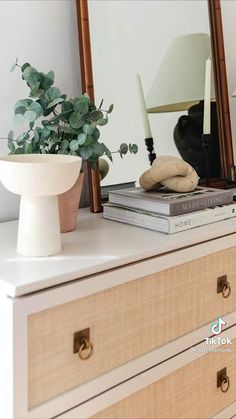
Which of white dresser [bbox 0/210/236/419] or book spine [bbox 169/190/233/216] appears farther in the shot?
book spine [bbox 169/190/233/216]

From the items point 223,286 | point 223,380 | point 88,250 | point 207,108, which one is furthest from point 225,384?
point 207,108

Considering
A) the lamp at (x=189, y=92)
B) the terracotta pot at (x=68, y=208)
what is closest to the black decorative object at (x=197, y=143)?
the lamp at (x=189, y=92)

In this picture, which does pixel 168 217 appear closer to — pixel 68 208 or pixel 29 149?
pixel 68 208

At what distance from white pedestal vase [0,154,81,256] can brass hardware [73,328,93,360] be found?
0.15 metres

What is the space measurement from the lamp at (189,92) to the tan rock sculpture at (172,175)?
0.27 m

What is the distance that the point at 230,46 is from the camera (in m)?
1.61

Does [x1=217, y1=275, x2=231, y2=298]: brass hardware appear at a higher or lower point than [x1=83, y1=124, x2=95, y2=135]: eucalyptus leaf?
lower

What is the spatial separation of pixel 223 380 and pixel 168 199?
18.0 inches

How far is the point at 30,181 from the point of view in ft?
2.61

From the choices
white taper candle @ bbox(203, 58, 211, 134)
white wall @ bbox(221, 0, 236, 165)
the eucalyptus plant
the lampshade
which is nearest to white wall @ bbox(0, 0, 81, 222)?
the eucalyptus plant

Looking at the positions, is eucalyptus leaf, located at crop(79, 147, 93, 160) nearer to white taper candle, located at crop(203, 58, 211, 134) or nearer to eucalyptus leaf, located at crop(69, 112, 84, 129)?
eucalyptus leaf, located at crop(69, 112, 84, 129)

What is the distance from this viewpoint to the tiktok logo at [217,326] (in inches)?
42.4

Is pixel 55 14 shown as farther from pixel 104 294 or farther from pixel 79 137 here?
pixel 104 294

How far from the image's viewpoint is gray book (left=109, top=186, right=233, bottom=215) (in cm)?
102
